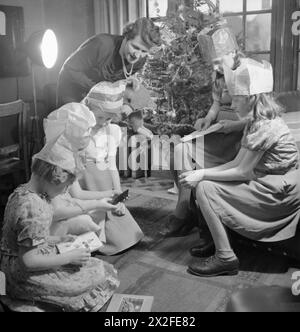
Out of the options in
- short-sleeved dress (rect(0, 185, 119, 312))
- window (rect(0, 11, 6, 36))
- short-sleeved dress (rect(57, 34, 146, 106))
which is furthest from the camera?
short-sleeved dress (rect(57, 34, 146, 106))

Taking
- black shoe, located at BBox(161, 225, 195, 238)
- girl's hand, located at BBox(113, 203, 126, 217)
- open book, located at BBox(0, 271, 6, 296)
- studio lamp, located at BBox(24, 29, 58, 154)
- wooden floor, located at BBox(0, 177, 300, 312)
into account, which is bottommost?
wooden floor, located at BBox(0, 177, 300, 312)

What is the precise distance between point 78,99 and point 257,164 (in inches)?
33.4

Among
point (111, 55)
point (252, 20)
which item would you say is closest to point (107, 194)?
point (111, 55)

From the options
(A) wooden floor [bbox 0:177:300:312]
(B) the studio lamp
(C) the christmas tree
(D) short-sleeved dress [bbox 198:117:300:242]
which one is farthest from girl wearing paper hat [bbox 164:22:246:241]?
(B) the studio lamp

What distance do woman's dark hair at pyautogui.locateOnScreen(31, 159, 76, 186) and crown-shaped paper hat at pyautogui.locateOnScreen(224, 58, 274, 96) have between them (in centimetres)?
75

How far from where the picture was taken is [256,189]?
1.77 metres

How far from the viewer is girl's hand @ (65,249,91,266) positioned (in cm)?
141

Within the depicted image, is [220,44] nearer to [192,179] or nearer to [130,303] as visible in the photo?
[192,179]

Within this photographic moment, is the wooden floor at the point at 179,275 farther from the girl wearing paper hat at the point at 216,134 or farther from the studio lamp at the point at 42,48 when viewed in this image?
the studio lamp at the point at 42,48

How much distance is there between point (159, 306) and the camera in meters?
1.54

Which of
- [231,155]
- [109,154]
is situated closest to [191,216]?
[231,155]

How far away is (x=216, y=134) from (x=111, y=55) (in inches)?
27.3

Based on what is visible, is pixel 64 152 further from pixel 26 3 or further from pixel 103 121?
pixel 26 3

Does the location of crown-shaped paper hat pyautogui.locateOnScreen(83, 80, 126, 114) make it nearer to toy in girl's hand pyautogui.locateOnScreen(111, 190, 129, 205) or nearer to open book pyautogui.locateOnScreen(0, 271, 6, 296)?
toy in girl's hand pyautogui.locateOnScreen(111, 190, 129, 205)
